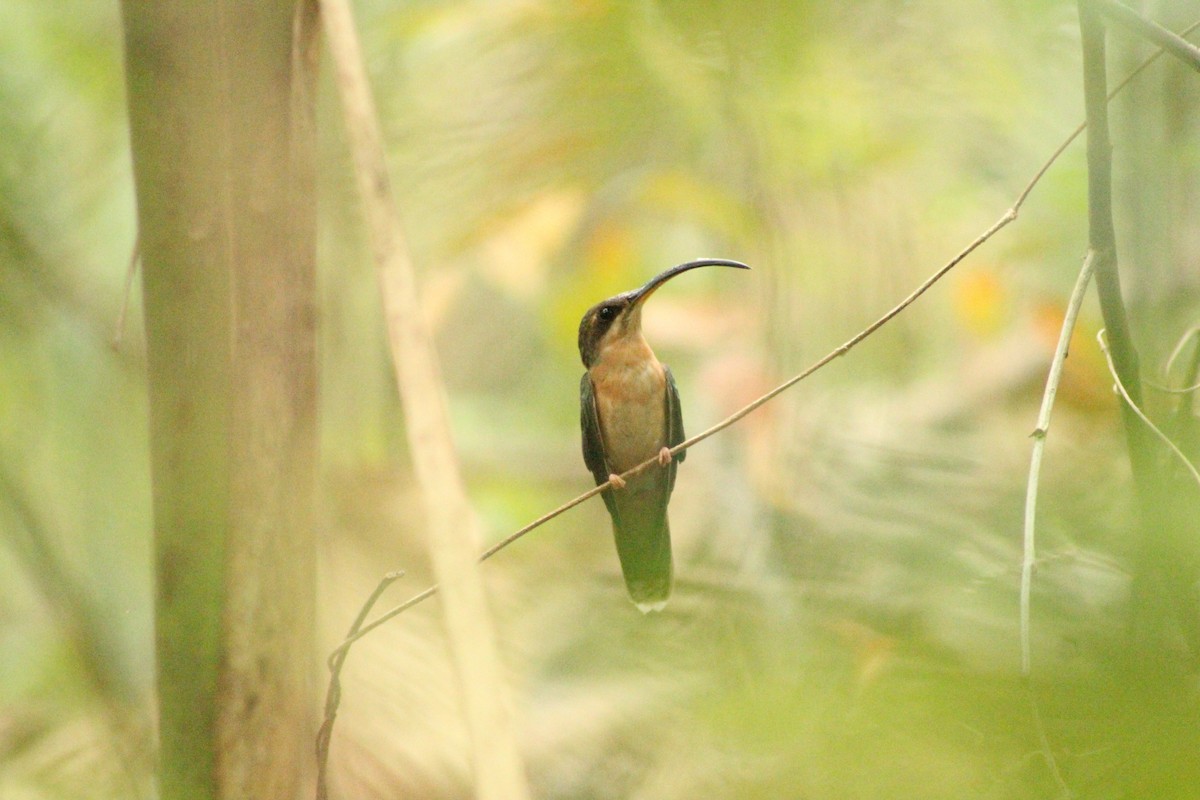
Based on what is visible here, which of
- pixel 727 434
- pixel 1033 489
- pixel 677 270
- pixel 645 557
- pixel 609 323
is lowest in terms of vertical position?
pixel 727 434

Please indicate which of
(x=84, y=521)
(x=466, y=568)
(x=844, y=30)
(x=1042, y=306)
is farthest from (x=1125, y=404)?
(x=1042, y=306)

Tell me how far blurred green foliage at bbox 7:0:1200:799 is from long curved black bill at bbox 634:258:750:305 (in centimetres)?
23

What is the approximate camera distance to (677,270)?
257 cm

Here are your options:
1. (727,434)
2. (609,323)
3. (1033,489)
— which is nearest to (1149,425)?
(1033,489)

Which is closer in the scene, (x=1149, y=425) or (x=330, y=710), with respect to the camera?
(x=1149, y=425)

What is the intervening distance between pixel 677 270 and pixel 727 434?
7.72 feet

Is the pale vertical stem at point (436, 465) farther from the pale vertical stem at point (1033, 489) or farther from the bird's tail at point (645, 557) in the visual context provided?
the bird's tail at point (645, 557)

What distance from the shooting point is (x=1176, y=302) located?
2.30 metres

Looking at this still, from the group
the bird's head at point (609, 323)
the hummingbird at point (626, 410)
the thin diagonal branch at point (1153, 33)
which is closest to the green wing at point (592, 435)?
the hummingbird at point (626, 410)

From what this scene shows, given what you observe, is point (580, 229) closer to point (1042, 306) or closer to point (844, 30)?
point (1042, 306)

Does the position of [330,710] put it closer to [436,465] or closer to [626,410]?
[436,465]

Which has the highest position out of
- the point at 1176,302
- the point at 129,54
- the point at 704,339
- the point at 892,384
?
the point at 129,54

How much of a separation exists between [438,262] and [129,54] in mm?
2355

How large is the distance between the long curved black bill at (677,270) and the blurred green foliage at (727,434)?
0.75 ft
